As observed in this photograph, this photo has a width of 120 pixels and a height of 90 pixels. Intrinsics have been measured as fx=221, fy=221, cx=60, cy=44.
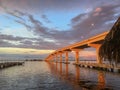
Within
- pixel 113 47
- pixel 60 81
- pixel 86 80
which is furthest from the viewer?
pixel 86 80

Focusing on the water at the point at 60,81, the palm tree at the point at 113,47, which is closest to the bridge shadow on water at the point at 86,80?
the water at the point at 60,81

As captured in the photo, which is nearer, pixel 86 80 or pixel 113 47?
pixel 113 47

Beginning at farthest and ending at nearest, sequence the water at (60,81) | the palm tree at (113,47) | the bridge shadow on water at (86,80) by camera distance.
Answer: the water at (60,81) → the bridge shadow on water at (86,80) → the palm tree at (113,47)

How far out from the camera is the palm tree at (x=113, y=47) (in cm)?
1317

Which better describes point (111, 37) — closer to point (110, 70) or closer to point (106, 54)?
point (106, 54)

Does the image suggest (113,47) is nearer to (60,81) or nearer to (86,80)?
(60,81)

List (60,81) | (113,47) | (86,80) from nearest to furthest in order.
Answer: (113,47) → (60,81) → (86,80)

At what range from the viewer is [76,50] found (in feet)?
455

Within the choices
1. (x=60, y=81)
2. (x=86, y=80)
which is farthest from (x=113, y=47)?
(x=86, y=80)

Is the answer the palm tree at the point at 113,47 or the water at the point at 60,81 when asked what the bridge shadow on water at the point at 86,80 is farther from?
the palm tree at the point at 113,47

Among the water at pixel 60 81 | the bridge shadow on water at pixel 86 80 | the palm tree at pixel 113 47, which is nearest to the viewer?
the palm tree at pixel 113 47

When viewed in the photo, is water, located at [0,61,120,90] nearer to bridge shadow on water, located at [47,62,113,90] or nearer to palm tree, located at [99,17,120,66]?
bridge shadow on water, located at [47,62,113,90]

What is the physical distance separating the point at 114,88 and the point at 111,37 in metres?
22.5

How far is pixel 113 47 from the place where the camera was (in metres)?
13.5
